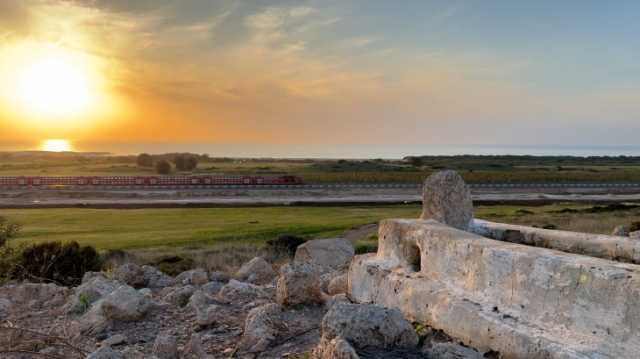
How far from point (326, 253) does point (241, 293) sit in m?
7.59

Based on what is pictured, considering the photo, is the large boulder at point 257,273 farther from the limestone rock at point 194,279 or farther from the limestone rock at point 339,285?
the limestone rock at point 339,285

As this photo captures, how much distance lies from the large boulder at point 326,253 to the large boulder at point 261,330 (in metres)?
8.98

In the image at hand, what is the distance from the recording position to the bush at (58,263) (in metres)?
19.1

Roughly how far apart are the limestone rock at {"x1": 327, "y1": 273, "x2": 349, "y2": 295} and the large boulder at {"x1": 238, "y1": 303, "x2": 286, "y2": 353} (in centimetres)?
229

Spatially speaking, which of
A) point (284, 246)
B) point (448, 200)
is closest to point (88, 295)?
point (448, 200)

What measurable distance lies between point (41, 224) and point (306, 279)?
3380 cm

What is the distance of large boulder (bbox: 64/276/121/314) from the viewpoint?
12531 mm

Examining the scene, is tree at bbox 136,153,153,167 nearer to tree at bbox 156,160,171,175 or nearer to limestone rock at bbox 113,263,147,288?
tree at bbox 156,160,171,175

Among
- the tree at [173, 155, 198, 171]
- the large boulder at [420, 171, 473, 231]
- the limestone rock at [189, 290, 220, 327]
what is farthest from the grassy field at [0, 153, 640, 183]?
the large boulder at [420, 171, 473, 231]

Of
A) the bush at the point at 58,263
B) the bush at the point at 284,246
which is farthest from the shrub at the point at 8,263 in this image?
the bush at the point at 284,246

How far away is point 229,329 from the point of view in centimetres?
1070

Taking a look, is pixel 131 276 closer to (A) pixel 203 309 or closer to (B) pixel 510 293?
(A) pixel 203 309

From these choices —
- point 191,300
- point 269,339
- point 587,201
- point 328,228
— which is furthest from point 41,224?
point 587,201

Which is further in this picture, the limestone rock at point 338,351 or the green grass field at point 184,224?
the green grass field at point 184,224
